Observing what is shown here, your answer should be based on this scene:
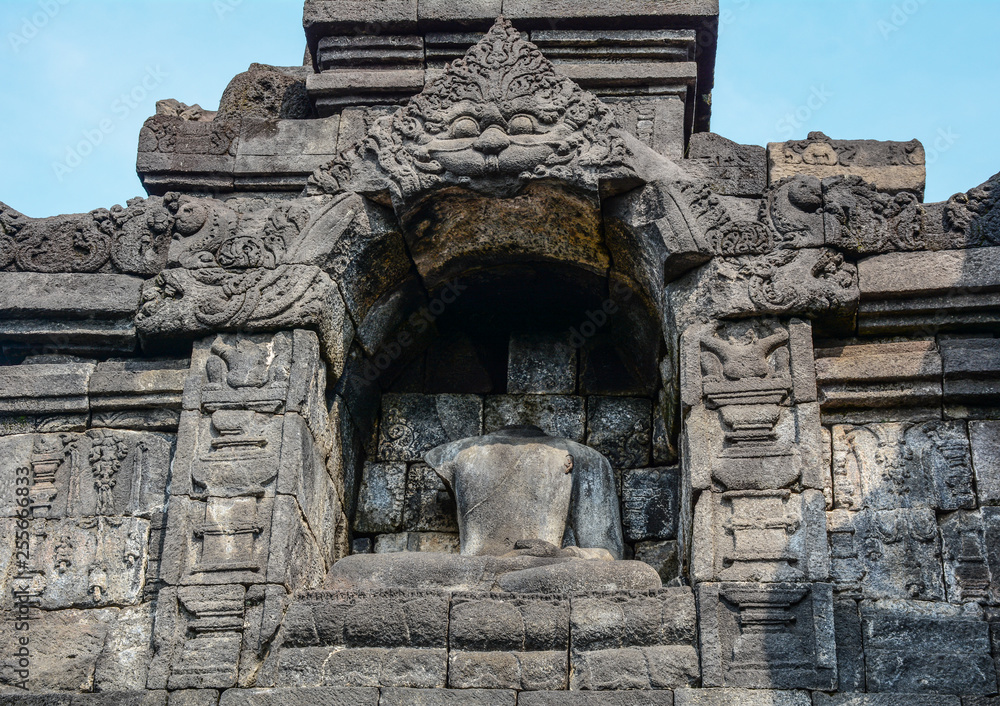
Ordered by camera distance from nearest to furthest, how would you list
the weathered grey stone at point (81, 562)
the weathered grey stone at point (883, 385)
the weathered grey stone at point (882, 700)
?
the weathered grey stone at point (882, 700) < the weathered grey stone at point (81, 562) < the weathered grey stone at point (883, 385)

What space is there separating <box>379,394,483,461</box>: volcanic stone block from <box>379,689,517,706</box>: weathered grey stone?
262 centimetres

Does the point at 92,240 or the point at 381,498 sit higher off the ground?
the point at 92,240

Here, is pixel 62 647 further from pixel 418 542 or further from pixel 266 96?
pixel 266 96

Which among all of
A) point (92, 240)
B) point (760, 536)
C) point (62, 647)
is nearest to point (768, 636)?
point (760, 536)

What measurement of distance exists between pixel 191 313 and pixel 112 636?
6.67 feet

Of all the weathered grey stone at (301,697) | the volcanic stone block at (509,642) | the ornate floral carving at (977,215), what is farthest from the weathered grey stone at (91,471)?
the ornate floral carving at (977,215)

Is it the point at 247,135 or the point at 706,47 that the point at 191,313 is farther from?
the point at 706,47

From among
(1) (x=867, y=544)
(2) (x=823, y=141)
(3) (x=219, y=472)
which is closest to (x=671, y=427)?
(1) (x=867, y=544)

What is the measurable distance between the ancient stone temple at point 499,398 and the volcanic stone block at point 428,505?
0.02 metres

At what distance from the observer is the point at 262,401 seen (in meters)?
7.94

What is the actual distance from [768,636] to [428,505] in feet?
9.72

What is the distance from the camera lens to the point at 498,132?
8570 mm

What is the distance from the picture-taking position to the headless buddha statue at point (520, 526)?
24.7 ft

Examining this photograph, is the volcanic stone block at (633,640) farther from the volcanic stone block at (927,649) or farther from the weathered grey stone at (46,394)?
the weathered grey stone at (46,394)
